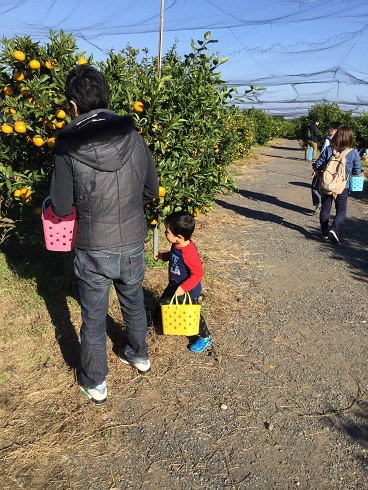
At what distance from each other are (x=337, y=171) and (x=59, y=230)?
15.1ft

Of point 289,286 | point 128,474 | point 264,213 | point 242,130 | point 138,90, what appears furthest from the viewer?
point 242,130

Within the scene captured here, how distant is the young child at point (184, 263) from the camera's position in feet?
10.3

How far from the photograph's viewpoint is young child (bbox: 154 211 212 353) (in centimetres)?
315

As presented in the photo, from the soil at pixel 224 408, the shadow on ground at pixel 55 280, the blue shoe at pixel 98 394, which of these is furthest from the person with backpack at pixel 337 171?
the blue shoe at pixel 98 394

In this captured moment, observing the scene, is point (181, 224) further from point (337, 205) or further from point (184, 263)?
point (337, 205)

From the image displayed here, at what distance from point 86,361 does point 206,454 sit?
0.88 meters

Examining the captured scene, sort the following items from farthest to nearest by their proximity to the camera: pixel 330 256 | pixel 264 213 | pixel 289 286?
pixel 264 213 < pixel 330 256 < pixel 289 286

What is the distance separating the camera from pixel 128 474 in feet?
7.36

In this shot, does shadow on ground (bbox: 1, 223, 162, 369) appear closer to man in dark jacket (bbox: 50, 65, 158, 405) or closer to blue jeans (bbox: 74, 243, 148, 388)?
blue jeans (bbox: 74, 243, 148, 388)

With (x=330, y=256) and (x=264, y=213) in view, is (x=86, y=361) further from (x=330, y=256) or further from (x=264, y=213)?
(x=264, y=213)

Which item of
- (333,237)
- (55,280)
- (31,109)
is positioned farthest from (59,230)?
(333,237)

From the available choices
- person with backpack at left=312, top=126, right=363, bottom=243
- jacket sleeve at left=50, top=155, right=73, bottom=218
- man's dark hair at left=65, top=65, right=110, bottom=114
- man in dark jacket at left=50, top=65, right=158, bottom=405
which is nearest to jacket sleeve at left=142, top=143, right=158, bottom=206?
man in dark jacket at left=50, top=65, right=158, bottom=405

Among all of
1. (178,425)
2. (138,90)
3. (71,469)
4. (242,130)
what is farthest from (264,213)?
(242,130)

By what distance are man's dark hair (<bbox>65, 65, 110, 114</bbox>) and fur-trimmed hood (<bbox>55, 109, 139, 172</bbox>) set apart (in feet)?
0.19
